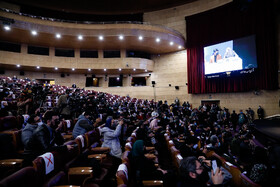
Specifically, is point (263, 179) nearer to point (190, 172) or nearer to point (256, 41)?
point (190, 172)

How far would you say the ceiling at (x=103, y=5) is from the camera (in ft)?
48.3

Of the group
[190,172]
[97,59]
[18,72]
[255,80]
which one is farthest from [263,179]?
[18,72]

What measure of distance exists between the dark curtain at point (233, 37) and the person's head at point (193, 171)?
10147 mm

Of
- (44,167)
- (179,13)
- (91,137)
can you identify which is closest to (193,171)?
(44,167)

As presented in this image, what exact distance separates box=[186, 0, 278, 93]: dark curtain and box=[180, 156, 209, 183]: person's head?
1015 centimetres

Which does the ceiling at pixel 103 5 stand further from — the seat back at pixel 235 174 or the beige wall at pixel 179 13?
the seat back at pixel 235 174

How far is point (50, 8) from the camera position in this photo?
15.4 meters

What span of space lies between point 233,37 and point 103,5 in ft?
37.7

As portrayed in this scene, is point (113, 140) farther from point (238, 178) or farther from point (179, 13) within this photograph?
point (179, 13)

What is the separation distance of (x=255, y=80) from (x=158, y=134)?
8.78 metres

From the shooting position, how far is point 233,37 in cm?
1114

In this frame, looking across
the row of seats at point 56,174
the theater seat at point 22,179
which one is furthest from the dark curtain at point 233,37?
the theater seat at point 22,179

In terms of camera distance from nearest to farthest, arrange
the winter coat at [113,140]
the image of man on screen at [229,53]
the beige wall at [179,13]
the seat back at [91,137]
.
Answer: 1. the winter coat at [113,140]
2. the seat back at [91,137]
3. the image of man on screen at [229,53]
4. the beige wall at [179,13]

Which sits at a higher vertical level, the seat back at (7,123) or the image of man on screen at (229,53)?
the image of man on screen at (229,53)
